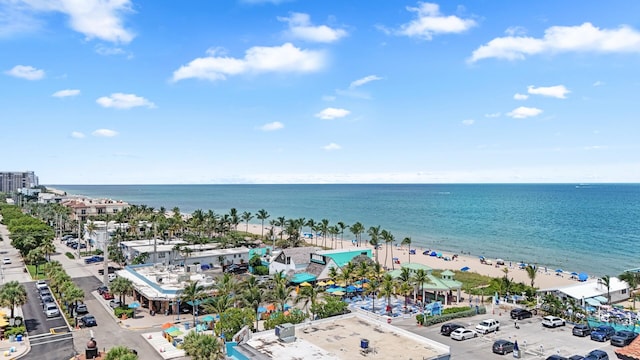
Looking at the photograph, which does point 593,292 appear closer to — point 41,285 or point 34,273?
point 41,285

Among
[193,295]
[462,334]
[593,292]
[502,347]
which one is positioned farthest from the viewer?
[593,292]

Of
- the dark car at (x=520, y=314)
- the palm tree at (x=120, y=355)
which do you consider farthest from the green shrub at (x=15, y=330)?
the dark car at (x=520, y=314)

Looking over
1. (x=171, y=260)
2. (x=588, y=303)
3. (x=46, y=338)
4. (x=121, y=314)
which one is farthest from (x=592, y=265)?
(x=46, y=338)

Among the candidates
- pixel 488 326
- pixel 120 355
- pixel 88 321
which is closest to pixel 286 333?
pixel 120 355

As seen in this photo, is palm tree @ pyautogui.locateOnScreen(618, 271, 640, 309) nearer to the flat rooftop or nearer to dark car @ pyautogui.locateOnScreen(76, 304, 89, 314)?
the flat rooftop

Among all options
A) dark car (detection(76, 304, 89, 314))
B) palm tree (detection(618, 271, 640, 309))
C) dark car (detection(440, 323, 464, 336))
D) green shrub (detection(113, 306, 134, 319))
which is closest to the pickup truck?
dark car (detection(440, 323, 464, 336))
